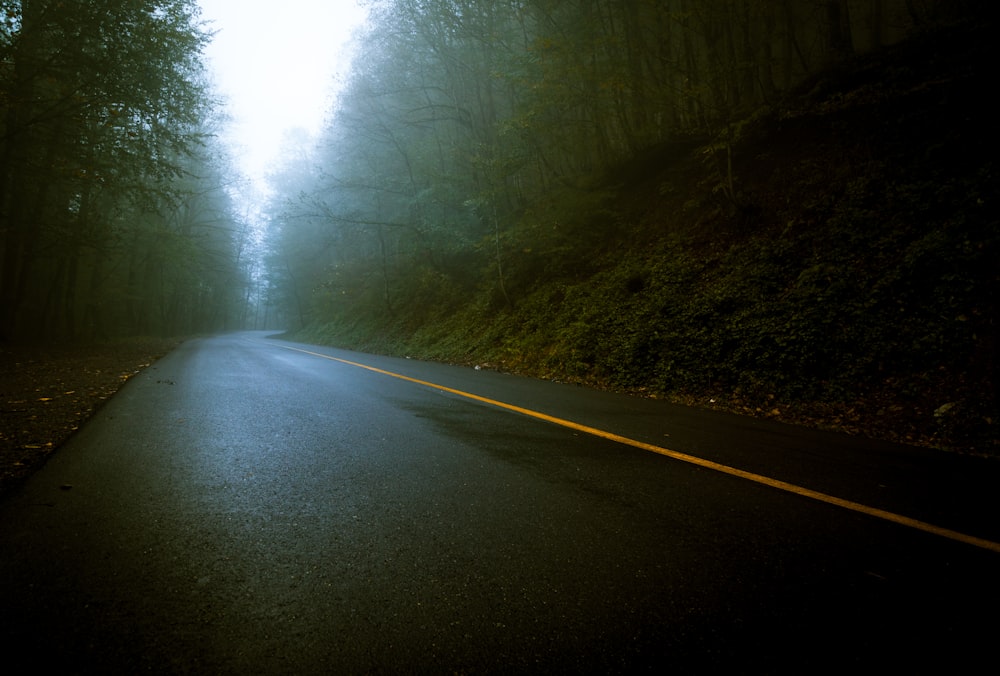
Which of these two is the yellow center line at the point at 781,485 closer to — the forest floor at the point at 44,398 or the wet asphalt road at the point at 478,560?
the wet asphalt road at the point at 478,560

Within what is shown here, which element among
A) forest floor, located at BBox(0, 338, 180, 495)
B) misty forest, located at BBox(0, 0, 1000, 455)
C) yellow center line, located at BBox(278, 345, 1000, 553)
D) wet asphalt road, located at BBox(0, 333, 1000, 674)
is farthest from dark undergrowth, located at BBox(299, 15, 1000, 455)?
forest floor, located at BBox(0, 338, 180, 495)

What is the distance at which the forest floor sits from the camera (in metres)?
2.88

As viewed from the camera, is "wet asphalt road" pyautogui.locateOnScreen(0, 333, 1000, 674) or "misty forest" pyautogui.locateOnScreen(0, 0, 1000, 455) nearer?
"wet asphalt road" pyautogui.locateOnScreen(0, 333, 1000, 674)

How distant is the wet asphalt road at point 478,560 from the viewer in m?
1.28

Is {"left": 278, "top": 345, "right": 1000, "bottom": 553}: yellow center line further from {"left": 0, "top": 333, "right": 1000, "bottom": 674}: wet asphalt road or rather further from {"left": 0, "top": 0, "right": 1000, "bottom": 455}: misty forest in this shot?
{"left": 0, "top": 0, "right": 1000, "bottom": 455}: misty forest

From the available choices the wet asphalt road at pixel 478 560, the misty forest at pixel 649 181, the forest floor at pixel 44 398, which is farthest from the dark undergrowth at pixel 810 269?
the forest floor at pixel 44 398

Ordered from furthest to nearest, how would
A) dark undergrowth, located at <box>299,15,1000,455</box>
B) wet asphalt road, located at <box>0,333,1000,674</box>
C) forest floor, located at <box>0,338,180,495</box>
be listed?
dark undergrowth, located at <box>299,15,1000,455</box> < forest floor, located at <box>0,338,180,495</box> < wet asphalt road, located at <box>0,333,1000,674</box>

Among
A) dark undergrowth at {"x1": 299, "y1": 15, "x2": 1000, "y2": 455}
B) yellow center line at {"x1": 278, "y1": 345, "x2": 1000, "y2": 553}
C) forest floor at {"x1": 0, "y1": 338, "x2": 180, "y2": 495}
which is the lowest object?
yellow center line at {"x1": 278, "y1": 345, "x2": 1000, "y2": 553}

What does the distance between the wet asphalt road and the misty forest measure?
278 cm

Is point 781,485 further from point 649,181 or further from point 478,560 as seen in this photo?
point 649,181

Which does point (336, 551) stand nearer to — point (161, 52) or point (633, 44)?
point (161, 52)

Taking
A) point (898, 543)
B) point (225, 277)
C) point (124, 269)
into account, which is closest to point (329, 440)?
point (898, 543)

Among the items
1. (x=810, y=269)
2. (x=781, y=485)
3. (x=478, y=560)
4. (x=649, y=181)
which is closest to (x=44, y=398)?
(x=478, y=560)

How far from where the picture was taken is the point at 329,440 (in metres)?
3.48
